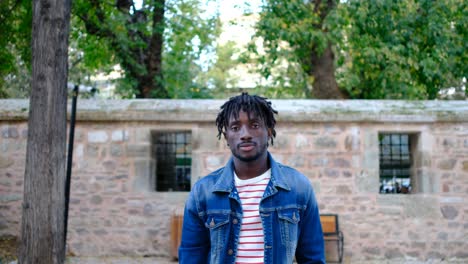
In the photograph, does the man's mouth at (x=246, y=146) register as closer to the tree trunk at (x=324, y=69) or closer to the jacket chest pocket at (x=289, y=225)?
the jacket chest pocket at (x=289, y=225)

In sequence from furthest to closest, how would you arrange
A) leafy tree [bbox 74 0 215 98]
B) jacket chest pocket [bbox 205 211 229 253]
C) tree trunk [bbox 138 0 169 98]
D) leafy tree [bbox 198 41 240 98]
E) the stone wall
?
leafy tree [bbox 198 41 240 98], tree trunk [bbox 138 0 169 98], leafy tree [bbox 74 0 215 98], the stone wall, jacket chest pocket [bbox 205 211 229 253]

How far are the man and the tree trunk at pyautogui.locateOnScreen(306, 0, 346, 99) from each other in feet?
29.3

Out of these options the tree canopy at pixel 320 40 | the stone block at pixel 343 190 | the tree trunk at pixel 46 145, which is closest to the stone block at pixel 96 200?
the tree trunk at pixel 46 145

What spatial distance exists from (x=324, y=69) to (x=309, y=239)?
9478 millimetres

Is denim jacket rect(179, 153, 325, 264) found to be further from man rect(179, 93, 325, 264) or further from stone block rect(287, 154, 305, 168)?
stone block rect(287, 154, 305, 168)

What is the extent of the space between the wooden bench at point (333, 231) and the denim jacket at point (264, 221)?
16.6ft

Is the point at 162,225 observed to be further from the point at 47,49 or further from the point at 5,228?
the point at 47,49

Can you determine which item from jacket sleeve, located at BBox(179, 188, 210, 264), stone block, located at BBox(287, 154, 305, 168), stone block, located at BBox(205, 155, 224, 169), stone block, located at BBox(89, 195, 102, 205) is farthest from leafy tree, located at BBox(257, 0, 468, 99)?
jacket sleeve, located at BBox(179, 188, 210, 264)

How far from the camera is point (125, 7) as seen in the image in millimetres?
10992

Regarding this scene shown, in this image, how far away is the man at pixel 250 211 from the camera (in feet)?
5.96

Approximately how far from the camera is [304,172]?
7.10 meters

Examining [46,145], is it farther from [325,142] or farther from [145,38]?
[145,38]

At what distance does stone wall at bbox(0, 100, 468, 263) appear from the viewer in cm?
703

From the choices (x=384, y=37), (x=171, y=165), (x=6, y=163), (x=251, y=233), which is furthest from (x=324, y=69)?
(x=251, y=233)
